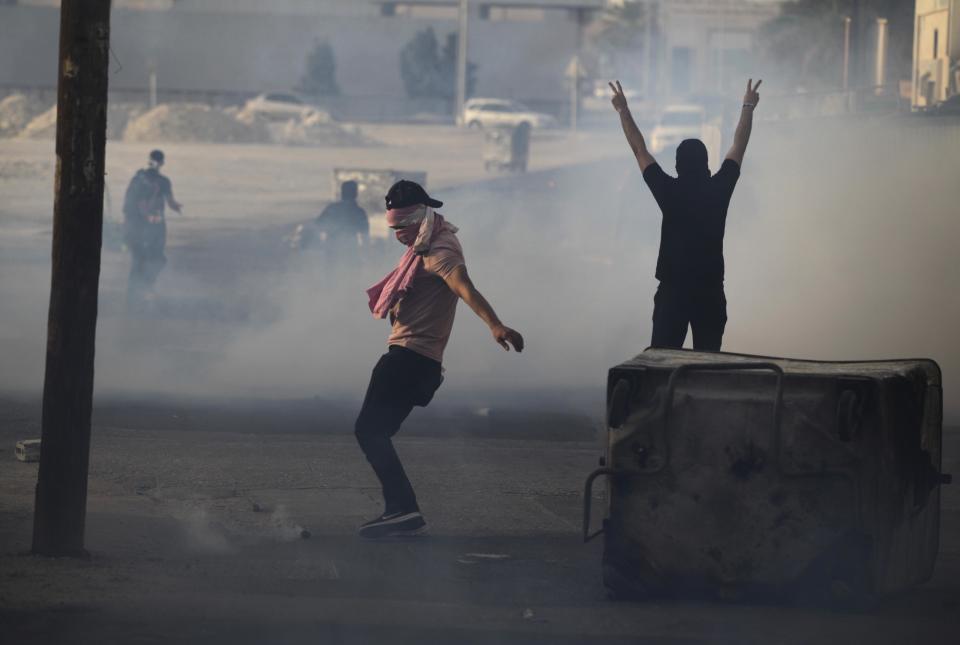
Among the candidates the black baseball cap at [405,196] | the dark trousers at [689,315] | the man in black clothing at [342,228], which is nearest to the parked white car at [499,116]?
the man in black clothing at [342,228]

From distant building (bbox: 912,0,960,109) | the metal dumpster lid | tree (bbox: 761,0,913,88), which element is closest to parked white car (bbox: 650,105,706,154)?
tree (bbox: 761,0,913,88)

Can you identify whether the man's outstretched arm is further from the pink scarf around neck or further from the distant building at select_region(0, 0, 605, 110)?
the distant building at select_region(0, 0, 605, 110)

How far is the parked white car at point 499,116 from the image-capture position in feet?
200

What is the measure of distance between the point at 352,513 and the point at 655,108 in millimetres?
52220

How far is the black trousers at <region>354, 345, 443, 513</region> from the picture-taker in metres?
6.73

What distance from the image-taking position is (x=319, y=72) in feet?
226

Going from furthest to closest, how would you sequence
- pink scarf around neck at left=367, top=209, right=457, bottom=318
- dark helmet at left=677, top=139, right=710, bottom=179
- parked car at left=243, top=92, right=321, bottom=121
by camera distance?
parked car at left=243, top=92, right=321, bottom=121 → dark helmet at left=677, top=139, right=710, bottom=179 → pink scarf around neck at left=367, top=209, right=457, bottom=318

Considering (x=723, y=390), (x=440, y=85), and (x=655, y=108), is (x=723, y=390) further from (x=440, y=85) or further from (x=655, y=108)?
(x=440, y=85)

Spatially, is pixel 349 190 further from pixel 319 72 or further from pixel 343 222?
pixel 319 72

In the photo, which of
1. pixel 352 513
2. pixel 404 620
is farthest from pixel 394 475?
pixel 404 620

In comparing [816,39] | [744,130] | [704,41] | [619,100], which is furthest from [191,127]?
[744,130]

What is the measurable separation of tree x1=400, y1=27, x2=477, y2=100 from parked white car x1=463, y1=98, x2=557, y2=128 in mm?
9708

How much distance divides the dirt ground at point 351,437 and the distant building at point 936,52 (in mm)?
9426

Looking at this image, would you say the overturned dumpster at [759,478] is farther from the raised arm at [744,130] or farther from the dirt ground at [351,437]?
the raised arm at [744,130]
